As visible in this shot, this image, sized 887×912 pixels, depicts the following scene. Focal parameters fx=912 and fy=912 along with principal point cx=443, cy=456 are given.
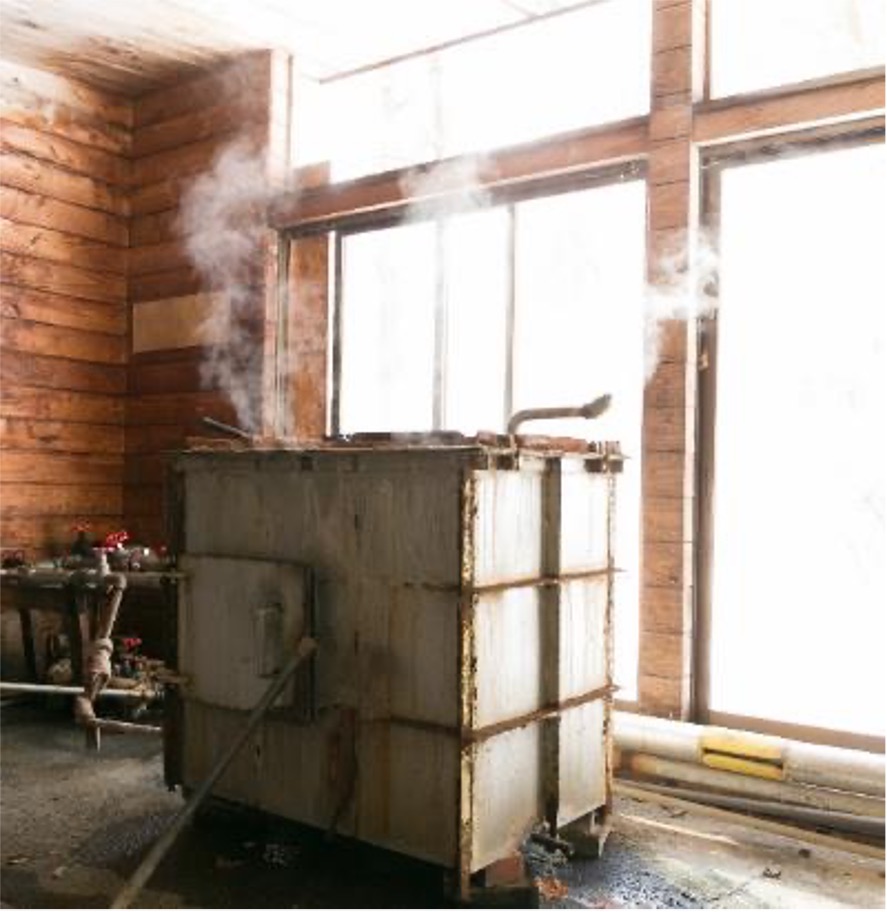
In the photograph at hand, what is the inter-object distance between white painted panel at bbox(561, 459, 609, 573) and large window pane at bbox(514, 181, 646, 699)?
1.31 m

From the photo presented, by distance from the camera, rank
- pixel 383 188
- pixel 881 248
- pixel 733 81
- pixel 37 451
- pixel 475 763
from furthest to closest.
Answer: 1. pixel 37 451
2. pixel 383 188
3. pixel 733 81
4. pixel 881 248
5. pixel 475 763

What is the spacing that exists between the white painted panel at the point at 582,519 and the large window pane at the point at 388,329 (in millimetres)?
2683

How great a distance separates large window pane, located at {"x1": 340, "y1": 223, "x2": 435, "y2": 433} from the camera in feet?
25.2

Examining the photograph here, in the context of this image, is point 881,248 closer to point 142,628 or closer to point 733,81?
point 733,81

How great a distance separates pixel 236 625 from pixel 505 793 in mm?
1688

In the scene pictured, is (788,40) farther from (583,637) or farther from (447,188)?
(583,637)

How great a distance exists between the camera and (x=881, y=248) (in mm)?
5625

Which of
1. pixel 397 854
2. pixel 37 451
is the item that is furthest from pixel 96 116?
pixel 397 854

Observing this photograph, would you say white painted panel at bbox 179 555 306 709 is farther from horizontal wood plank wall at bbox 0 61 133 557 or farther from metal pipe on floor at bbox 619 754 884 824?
horizontal wood plank wall at bbox 0 61 133 557

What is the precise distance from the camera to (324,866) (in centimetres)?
487

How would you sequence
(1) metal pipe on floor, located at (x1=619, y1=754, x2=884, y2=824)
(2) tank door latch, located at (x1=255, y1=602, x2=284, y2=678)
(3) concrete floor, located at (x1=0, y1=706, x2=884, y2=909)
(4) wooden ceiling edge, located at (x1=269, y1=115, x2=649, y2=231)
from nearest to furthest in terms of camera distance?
1. (3) concrete floor, located at (x1=0, y1=706, x2=884, y2=909)
2. (2) tank door latch, located at (x1=255, y1=602, x2=284, y2=678)
3. (1) metal pipe on floor, located at (x1=619, y1=754, x2=884, y2=824)
4. (4) wooden ceiling edge, located at (x1=269, y1=115, x2=649, y2=231)

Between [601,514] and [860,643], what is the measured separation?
1975 mm

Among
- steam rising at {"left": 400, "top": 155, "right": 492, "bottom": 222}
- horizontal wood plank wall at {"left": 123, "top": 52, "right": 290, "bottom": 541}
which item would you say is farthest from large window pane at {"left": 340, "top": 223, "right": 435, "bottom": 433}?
horizontal wood plank wall at {"left": 123, "top": 52, "right": 290, "bottom": 541}

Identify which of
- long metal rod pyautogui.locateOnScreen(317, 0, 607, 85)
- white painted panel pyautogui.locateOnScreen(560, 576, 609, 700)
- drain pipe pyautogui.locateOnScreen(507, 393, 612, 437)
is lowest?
white painted panel pyautogui.locateOnScreen(560, 576, 609, 700)
